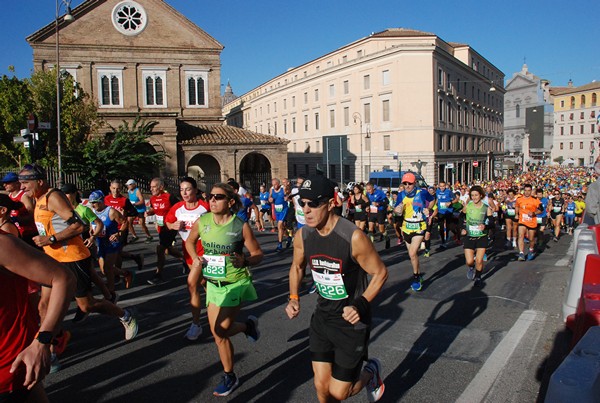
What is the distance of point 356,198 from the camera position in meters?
14.4

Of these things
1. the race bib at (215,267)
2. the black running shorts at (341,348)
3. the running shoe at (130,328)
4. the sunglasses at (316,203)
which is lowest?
the running shoe at (130,328)

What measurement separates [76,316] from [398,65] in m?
50.9

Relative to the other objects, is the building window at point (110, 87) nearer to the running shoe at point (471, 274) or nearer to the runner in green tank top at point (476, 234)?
the runner in green tank top at point (476, 234)

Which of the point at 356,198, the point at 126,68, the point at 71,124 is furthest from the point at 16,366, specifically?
the point at 126,68

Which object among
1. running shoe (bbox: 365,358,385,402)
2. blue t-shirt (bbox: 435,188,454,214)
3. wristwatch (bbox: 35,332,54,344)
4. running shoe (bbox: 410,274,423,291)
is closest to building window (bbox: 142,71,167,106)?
blue t-shirt (bbox: 435,188,454,214)

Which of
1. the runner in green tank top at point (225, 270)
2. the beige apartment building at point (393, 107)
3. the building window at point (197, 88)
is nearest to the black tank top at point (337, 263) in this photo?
the runner in green tank top at point (225, 270)

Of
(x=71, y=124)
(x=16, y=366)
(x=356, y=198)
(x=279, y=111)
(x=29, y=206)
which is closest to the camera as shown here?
(x=16, y=366)

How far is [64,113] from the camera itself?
92.2 feet

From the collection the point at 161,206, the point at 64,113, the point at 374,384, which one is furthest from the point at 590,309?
the point at 64,113

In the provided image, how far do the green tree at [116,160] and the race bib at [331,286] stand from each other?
22039 mm

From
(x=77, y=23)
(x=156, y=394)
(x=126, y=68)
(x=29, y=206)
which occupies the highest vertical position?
(x=77, y=23)

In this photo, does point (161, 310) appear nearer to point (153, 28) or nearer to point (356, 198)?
point (356, 198)

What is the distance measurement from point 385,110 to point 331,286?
175 feet

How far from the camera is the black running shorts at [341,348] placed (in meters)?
3.64
